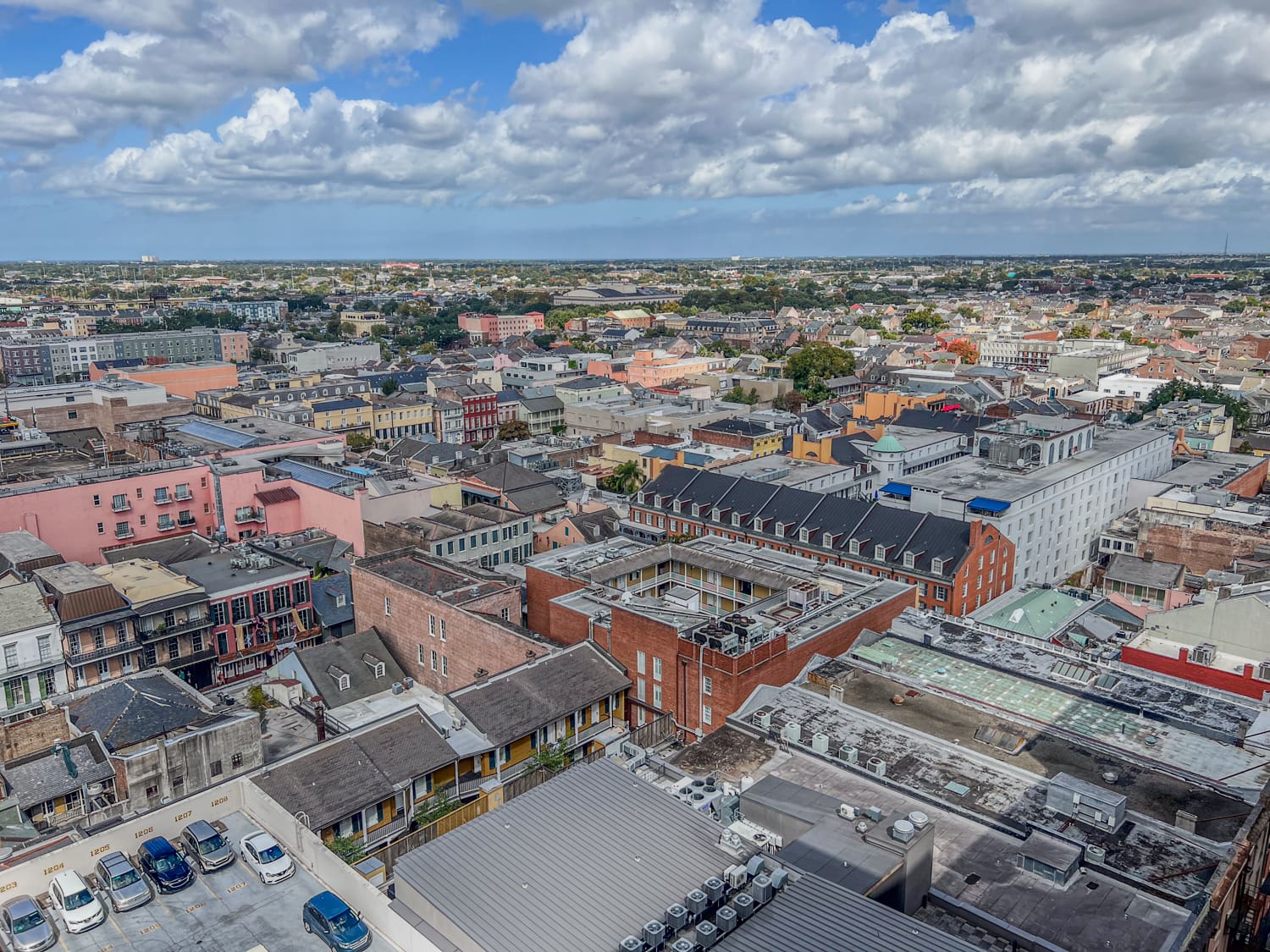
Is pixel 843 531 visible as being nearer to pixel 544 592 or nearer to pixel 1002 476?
pixel 1002 476

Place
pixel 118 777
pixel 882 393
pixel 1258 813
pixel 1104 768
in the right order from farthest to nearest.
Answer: pixel 882 393
pixel 118 777
pixel 1104 768
pixel 1258 813

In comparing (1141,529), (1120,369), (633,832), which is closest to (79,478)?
(633,832)

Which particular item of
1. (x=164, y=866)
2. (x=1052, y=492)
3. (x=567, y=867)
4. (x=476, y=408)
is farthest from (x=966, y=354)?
(x=164, y=866)

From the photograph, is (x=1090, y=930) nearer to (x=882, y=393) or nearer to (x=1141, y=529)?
(x=1141, y=529)

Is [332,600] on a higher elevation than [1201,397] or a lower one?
lower

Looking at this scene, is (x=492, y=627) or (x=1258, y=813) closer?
(x=1258, y=813)

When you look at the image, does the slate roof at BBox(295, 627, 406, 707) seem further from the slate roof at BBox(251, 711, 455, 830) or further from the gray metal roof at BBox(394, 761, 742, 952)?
the gray metal roof at BBox(394, 761, 742, 952)

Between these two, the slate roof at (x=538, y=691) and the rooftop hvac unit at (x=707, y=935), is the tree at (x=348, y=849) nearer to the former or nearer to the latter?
the slate roof at (x=538, y=691)
